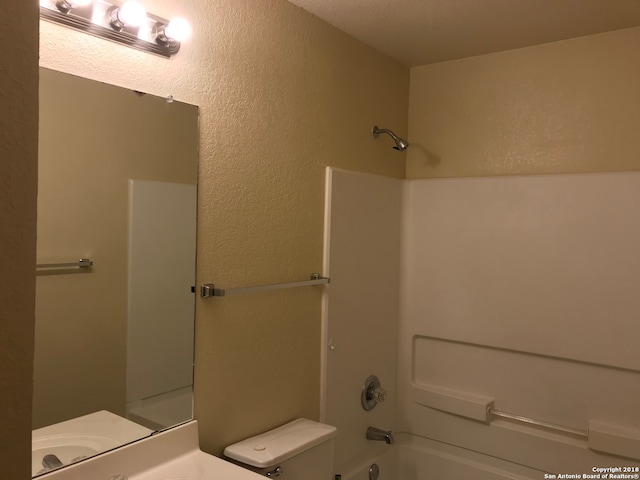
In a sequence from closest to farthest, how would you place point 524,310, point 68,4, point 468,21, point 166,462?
point 68,4 → point 166,462 → point 468,21 → point 524,310

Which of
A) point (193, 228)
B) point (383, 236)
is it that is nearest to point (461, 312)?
point (383, 236)

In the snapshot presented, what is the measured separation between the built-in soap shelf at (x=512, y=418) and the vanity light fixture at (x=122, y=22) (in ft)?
6.42

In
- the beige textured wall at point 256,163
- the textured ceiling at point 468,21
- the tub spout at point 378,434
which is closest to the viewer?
the beige textured wall at point 256,163

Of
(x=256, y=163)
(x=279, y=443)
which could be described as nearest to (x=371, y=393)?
(x=279, y=443)

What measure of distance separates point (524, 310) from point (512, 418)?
19.6 inches

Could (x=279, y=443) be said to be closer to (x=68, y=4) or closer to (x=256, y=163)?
(x=256, y=163)

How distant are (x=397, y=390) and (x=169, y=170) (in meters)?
1.73

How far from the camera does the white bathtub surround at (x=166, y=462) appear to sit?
138 centimetres

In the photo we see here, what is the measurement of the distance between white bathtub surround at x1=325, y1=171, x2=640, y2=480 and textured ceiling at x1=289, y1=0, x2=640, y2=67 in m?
0.61

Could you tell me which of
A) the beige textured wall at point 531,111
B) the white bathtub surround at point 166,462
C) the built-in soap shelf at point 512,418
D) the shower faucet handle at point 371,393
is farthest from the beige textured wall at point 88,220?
the built-in soap shelf at point 512,418

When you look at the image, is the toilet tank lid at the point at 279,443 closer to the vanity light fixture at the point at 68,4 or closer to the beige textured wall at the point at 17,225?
the beige textured wall at the point at 17,225

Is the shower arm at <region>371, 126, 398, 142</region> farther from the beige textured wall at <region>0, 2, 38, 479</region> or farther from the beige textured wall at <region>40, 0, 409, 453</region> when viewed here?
the beige textured wall at <region>0, 2, 38, 479</region>

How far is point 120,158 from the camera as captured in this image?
1427mm

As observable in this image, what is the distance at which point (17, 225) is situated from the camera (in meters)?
0.50
